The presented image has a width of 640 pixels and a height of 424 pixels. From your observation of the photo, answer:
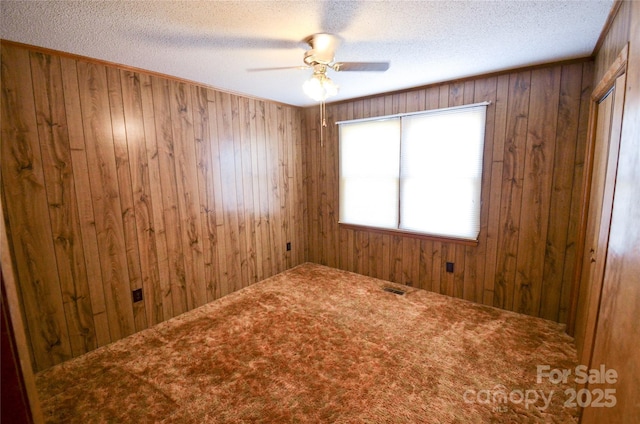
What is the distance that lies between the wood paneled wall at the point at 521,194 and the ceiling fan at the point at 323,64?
1539 mm

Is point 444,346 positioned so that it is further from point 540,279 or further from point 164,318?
point 164,318

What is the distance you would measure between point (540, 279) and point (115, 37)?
399 centimetres

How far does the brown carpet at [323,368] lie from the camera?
181 cm

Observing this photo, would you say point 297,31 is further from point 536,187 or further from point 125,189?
point 536,187

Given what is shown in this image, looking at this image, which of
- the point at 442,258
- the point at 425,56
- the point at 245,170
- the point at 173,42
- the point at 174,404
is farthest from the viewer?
the point at 245,170

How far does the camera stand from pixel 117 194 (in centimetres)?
254

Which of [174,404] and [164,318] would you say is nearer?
[174,404]

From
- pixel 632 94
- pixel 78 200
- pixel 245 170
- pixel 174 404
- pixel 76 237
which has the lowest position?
pixel 174 404

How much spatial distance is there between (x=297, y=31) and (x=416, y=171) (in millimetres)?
2085

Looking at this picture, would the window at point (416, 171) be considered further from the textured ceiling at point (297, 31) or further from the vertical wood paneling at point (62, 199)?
the vertical wood paneling at point (62, 199)

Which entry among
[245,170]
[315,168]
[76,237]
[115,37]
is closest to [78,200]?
[76,237]

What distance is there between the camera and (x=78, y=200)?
2.34 meters

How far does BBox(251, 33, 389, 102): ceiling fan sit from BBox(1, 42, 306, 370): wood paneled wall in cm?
158

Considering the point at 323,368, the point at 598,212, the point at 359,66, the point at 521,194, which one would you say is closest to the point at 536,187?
the point at 521,194
